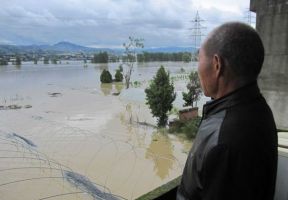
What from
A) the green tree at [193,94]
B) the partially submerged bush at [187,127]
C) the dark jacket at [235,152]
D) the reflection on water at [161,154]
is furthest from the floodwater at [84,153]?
the dark jacket at [235,152]

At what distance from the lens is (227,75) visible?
0.90 m

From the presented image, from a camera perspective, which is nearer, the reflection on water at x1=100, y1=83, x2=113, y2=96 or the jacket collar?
the jacket collar

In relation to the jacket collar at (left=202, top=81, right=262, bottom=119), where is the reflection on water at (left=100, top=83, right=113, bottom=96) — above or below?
below

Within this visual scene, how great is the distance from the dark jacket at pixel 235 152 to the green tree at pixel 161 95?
10694mm

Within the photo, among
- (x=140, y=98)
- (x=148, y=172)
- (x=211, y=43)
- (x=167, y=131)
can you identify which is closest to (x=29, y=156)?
(x=148, y=172)

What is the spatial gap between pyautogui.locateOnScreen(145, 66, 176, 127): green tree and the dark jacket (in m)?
10.7

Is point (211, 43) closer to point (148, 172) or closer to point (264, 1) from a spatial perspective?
point (264, 1)

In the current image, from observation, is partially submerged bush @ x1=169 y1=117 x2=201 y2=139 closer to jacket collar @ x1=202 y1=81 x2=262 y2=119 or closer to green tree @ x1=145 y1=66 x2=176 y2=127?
green tree @ x1=145 y1=66 x2=176 y2=127

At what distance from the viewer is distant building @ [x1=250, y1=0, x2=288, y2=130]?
3309mm

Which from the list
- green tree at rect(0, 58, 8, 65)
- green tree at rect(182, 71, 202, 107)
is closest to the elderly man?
green tree at rect(182, 71, 202, 107)

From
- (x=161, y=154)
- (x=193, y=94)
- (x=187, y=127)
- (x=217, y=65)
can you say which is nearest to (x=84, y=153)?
(x=161, y=154)

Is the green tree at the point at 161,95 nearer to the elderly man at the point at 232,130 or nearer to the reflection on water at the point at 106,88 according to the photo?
the elderly man at the point at 232,130

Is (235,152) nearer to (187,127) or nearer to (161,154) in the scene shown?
(161,154)

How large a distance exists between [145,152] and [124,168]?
Answer: 1.57 m
